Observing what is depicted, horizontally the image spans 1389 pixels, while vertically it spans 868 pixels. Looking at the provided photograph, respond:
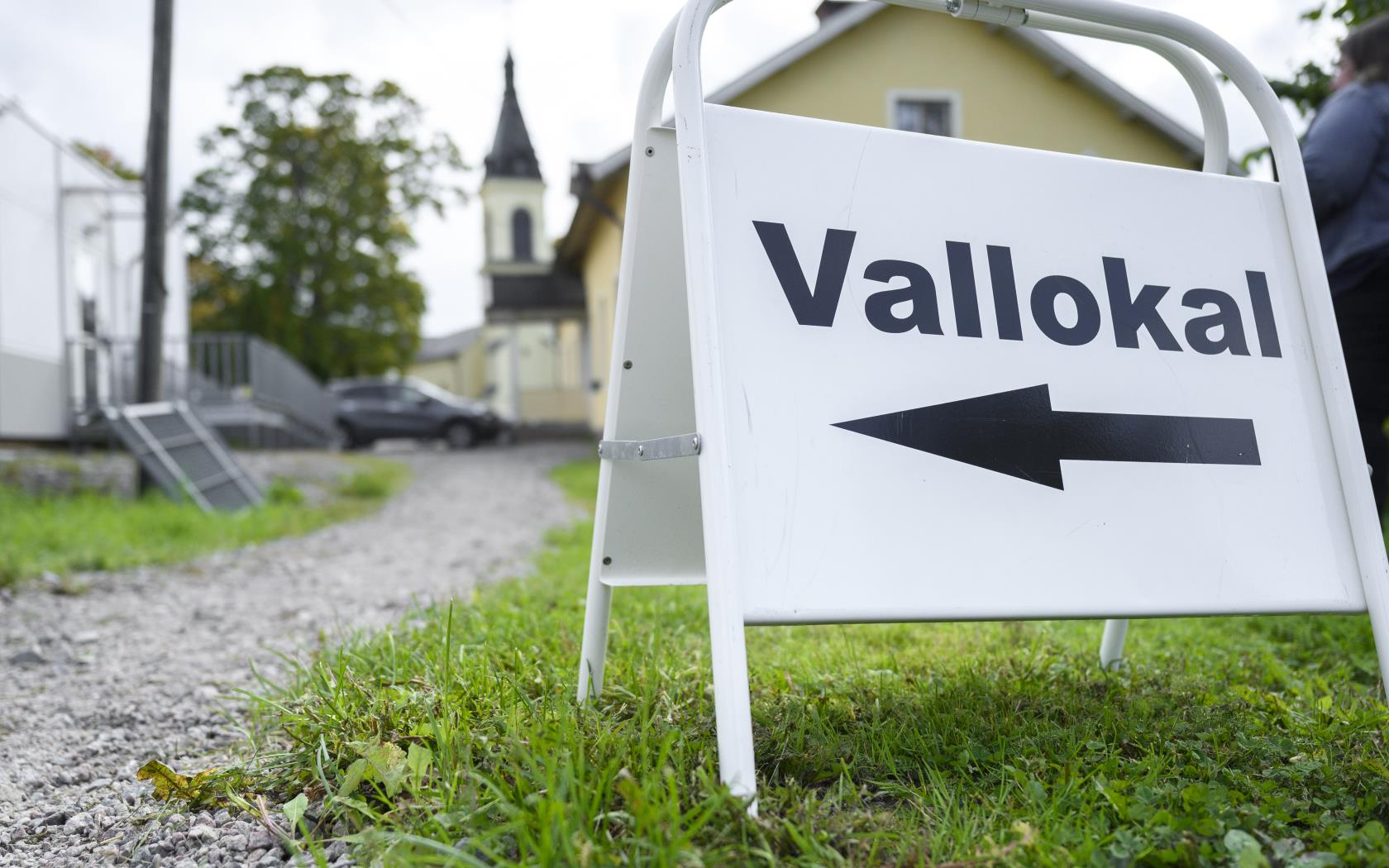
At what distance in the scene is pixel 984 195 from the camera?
75.6 inches

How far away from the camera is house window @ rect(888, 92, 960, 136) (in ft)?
43.2

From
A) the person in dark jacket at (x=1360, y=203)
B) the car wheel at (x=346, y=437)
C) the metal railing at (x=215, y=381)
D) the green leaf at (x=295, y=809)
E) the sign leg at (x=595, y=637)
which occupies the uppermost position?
the person in dark jacket at (x=1360, y=203)

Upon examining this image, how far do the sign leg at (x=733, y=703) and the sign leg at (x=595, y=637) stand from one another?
583 millimetres

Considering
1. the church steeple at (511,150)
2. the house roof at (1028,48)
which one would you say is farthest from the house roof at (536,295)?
the church steeple at (511,150)

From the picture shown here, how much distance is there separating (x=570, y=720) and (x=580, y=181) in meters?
11.9

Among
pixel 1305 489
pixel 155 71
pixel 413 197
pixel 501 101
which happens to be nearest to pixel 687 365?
pixel 1305 489

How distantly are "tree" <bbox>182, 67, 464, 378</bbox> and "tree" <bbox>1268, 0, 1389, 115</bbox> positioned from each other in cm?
2753

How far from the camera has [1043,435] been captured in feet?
5.92

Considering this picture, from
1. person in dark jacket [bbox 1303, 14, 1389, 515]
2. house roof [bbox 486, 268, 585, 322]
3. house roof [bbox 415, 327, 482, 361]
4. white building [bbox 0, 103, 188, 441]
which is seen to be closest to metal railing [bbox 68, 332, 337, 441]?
white building [bbox 0, 103, 188, 441]

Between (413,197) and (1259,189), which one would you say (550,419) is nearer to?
(413,197)

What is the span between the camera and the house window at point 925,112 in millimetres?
13172

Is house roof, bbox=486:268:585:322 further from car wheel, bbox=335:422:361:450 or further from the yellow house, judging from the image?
the yellow house

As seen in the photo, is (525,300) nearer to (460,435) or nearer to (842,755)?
(460,435)

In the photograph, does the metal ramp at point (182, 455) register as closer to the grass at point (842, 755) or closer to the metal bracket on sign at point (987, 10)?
the grass at point (842, 755)
